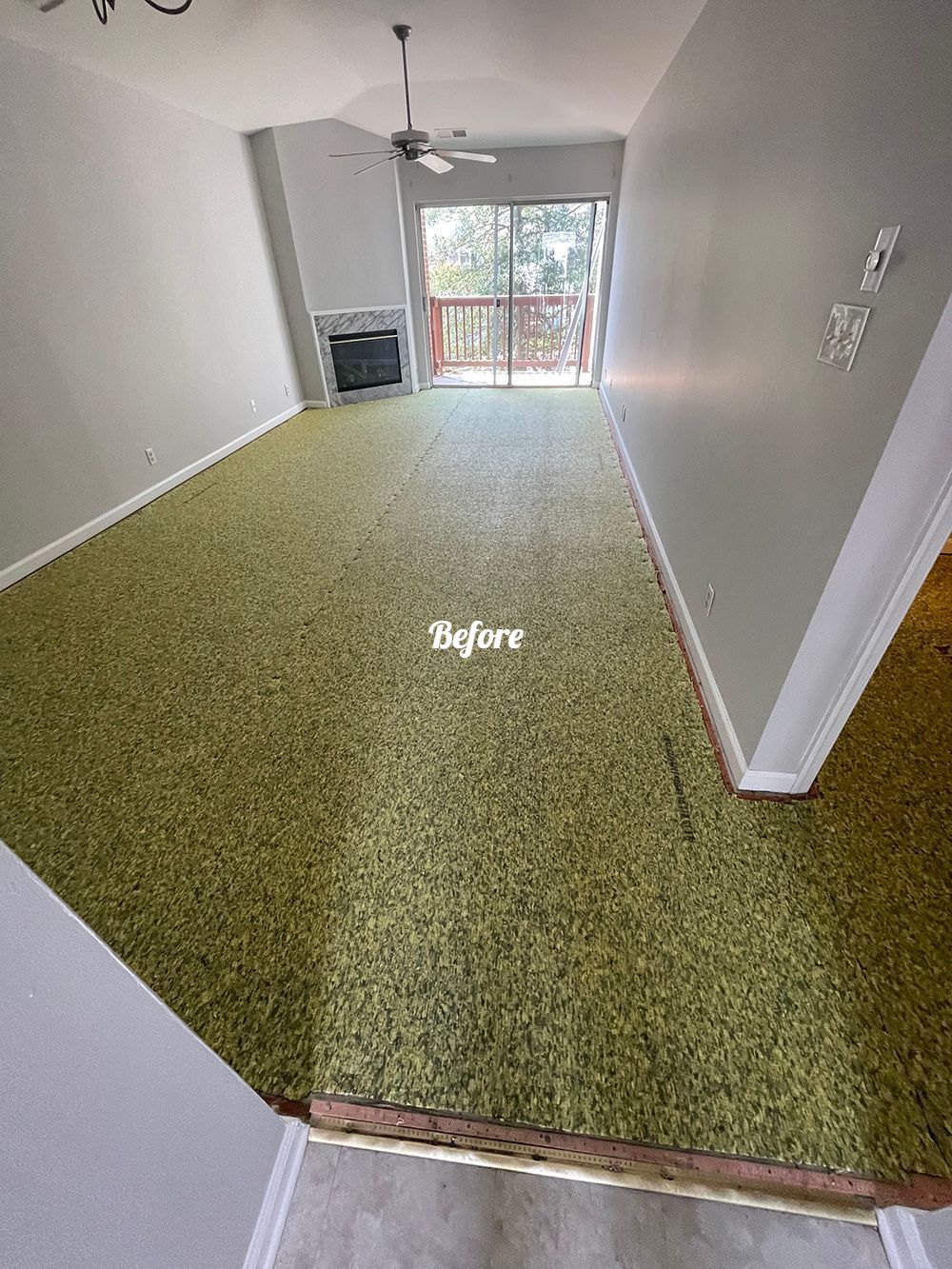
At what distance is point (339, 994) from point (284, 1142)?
0.90 ft

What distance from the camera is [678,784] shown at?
5.29ft

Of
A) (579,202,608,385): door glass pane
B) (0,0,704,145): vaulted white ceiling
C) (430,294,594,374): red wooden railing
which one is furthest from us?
(430,294,594,374): red wooden railing

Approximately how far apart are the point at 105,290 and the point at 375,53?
2.33 metres

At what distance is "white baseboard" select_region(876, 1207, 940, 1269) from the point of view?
0.80m

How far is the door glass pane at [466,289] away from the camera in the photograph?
592 cm

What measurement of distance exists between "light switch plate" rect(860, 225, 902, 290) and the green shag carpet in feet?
4.19

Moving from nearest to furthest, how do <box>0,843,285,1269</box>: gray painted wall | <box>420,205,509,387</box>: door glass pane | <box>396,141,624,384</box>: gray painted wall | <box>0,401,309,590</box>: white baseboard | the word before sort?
1. <box>0,843,285,1269</box>: gray painted wall
2. the word before
3. <box>0,401,309,590</box>: white baseboard
4. <box>396,141,624,384</box>: gray painted wall
5. <box>420,205,509,387</box>: door glass pane

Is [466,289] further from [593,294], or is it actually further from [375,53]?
[375,53]

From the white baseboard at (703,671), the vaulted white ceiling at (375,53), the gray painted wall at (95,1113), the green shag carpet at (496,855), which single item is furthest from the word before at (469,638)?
the vaulted white ceiling at (375,53)

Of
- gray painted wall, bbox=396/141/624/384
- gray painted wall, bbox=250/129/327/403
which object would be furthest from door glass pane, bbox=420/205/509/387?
gray painted wall, bbox=250/129/327/403

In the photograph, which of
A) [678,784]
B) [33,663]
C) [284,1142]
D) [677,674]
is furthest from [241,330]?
[284,1142]

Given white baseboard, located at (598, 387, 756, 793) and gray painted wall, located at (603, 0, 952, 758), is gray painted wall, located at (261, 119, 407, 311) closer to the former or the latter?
gray painted wall, located at (603, 0, 952, 758)

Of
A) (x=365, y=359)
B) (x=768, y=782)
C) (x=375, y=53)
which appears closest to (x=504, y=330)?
(x=365, y=359)

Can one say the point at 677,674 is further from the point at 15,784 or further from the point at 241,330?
the point at 241,330
